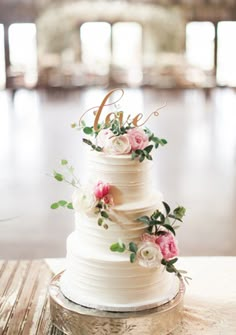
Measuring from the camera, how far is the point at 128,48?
1819 cm

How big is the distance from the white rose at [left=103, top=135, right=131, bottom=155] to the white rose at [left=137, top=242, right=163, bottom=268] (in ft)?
1.23

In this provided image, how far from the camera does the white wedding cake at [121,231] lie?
2.39 m

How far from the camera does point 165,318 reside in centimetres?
243

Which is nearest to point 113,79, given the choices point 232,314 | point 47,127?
point 47,127

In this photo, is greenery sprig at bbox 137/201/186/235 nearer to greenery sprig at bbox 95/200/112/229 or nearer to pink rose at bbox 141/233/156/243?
pink rose at bbox 141/233/156/243

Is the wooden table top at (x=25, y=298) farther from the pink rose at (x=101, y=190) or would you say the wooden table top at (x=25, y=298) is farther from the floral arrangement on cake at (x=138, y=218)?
the pink rose at (x=101, y=190)

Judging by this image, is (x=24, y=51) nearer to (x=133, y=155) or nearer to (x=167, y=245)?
(x=133, y=155)

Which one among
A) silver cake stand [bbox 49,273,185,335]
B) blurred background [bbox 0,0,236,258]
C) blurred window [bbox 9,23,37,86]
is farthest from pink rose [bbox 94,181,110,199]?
blurred window [bbox 9,23,37,86]

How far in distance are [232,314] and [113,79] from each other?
15.5m

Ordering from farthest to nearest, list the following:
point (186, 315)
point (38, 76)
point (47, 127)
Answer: point (38, 76)
point (47, 127)
point (186, 315)

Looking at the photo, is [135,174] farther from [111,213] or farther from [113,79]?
[113,79]

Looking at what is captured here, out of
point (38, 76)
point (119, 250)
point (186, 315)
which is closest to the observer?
point (119, 250)

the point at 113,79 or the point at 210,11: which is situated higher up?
the point at 210,11

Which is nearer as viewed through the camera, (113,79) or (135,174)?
(135,174)
